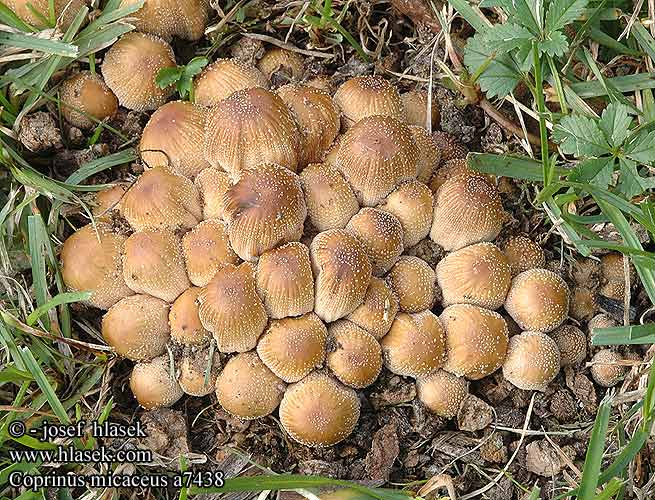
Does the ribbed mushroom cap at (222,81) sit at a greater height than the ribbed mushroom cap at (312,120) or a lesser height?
greater

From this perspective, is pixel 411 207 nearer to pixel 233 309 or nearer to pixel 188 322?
pixel 233 309

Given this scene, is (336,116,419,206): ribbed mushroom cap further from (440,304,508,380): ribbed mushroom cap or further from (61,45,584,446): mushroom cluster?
(440,304,508,380): ribbed mushroom cap

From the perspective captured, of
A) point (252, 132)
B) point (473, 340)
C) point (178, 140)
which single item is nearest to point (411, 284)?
point (473, 340)

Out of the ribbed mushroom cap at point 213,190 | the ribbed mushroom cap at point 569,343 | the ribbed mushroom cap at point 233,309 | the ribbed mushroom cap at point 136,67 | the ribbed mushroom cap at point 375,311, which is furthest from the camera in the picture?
the ribbed mushroom cap at point 136,67

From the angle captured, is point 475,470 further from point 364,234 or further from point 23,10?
point 23,10

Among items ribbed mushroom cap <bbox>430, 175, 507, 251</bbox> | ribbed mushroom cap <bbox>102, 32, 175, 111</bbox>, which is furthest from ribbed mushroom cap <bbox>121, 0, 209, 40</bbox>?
ribbed mushroom cap <bbox>430, 175, 507, 251</bbox>

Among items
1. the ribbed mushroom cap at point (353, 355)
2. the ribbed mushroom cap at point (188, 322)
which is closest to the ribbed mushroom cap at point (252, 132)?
the ribbed mushroom cap at point (188, 322)

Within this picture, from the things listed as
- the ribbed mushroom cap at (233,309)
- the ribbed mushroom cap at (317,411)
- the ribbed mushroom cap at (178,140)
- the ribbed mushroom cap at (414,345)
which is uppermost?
the ribbed mushroom cap at (178,140)

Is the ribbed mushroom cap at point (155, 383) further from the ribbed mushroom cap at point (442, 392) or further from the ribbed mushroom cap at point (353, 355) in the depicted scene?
the ribbed mushroom cap at point (442, 392)
